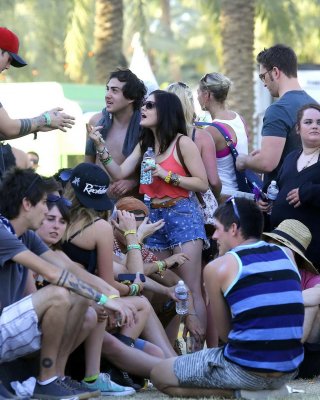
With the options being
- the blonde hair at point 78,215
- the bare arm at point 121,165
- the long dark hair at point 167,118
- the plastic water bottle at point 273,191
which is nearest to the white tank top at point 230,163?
the plastic water bottle at point 273,191

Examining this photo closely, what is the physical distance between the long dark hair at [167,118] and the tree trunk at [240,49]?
11.3 m

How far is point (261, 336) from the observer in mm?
6277

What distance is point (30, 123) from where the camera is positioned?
693 centimetres

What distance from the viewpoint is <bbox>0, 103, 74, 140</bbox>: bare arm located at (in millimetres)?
6875

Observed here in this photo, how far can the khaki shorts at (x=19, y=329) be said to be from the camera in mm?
6012

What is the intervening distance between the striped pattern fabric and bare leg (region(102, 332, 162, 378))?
2.50ft

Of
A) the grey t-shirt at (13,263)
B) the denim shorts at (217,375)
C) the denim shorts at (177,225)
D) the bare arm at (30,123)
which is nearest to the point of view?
the grey t-shirt at (13,263)

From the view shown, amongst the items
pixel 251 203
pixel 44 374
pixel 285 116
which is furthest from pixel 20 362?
pixel 285 116

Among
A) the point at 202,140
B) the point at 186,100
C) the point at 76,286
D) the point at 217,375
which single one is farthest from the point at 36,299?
the point at 186,100

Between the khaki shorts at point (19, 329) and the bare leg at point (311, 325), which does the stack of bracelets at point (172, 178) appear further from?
the khaki shorts at point (19, 329)

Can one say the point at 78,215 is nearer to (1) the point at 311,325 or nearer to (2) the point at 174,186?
(2) the point at 174,186

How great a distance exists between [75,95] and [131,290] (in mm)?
12945

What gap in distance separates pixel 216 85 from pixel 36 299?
3.40m

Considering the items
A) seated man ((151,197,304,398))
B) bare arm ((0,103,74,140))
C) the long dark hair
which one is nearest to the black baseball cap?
bare arm ((0,103,74,140))
